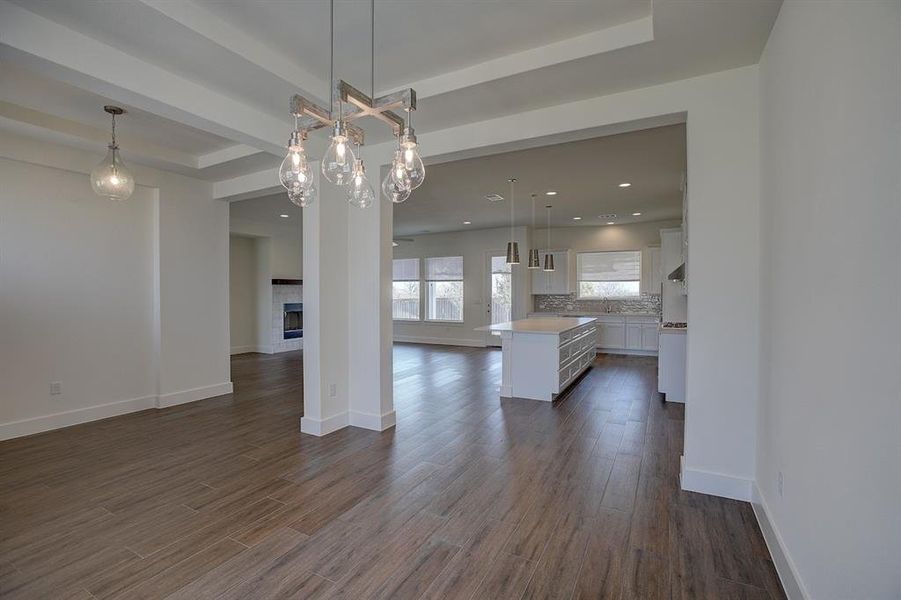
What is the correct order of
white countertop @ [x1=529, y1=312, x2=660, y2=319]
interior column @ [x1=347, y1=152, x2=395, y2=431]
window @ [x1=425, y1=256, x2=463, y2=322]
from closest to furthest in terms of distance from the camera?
1. interior column @ [x1=347, y1=152, x2=395, y2=431]
2. white countertop @ [x1=529, y1=312, x2=660, y2=319]
3. window @ [x1=425, y1=256, x2=463, y2=322]

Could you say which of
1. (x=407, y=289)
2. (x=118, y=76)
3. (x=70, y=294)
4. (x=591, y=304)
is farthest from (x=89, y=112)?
(x=591, y=304)

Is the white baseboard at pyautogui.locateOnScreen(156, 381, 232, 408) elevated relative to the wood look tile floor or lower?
elevated

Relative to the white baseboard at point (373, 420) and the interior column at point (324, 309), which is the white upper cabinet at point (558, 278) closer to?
the white baseboard at point (373, 420)

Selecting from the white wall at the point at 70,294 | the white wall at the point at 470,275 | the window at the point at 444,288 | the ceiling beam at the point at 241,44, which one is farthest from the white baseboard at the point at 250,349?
the ceiling beam at the point at 241,44

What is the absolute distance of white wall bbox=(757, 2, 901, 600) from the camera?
1.10 m

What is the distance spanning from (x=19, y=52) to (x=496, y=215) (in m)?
6.80

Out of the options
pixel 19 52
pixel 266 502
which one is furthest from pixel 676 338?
pixel 19 52

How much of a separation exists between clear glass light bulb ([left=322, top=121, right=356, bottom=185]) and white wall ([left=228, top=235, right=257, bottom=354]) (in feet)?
26.3

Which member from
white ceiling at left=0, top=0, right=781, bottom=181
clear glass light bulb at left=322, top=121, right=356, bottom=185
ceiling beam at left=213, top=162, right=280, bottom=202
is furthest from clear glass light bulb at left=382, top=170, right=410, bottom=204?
ceiling beam at left=213, top=162, right=280, bottom=202

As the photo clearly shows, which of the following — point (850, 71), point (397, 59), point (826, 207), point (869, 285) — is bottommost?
point (869, 285)

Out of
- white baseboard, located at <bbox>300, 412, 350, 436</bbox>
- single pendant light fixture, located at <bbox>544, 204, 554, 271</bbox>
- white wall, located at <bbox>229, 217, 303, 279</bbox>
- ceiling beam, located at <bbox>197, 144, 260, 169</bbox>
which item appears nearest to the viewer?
white baseboard, located at <bbox>300, 412, 350, 436</bbox>

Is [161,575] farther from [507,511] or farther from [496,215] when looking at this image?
[496,215]

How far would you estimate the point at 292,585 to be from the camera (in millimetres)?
1896

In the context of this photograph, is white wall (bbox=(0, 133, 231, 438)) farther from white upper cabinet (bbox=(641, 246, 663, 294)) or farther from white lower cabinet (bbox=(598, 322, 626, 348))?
white upper cabinet (bbox=(641, 246, 663, 294))
